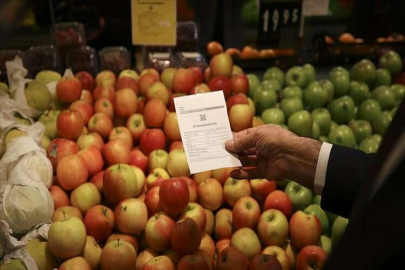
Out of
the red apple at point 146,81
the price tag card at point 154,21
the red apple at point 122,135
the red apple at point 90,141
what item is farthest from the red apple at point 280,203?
the price tag card at point 154,21

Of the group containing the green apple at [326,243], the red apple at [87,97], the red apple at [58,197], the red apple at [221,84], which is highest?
the red apple at [221,84]

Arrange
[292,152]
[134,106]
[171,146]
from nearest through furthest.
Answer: [292,152] < [171,146] < [134,106]

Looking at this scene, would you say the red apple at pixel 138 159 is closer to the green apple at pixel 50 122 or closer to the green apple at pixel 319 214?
the green apple at pixel 50 122

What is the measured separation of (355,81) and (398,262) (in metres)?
2.52

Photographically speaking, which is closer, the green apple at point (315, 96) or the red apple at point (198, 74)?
the red apple at point (198, 74)

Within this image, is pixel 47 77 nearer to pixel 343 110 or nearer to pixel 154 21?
pixel 154 21

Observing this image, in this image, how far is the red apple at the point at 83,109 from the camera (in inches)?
88.5

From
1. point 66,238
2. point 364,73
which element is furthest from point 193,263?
point 364,73

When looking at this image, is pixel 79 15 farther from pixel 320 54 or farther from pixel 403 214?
pixel 403 214

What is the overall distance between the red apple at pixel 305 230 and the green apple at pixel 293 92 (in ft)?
3.43

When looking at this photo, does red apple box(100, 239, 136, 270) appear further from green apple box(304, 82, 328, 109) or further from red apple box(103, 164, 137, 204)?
green apple box(304, 82, 328, 109)

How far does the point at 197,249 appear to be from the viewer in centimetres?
164

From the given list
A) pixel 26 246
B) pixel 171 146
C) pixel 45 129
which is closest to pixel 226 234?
pixel 171 146

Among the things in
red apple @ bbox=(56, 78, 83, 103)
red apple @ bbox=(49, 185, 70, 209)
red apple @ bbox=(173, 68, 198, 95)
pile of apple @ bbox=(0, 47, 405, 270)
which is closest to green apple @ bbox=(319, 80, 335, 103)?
pile of apple @ bbox=(0, 47, 405, 270)
